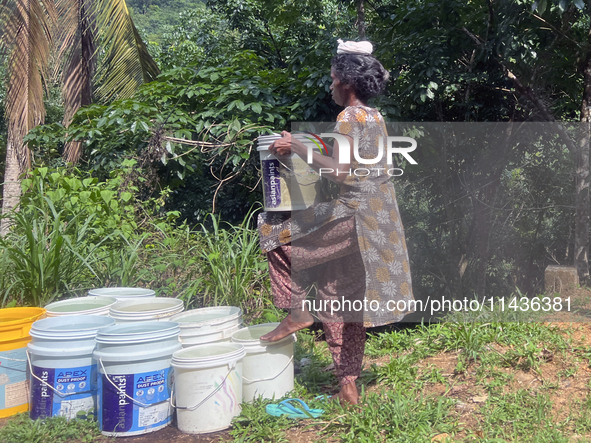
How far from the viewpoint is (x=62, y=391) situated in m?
2.62

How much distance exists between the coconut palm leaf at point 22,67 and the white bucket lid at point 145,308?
517 centimetres

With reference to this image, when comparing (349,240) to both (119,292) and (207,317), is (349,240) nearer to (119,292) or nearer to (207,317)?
(207,317)

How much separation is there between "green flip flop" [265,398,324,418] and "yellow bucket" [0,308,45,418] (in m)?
1.35

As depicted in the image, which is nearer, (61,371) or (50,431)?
(50,431)

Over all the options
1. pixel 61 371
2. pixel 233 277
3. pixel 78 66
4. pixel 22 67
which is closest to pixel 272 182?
pixel 61 371

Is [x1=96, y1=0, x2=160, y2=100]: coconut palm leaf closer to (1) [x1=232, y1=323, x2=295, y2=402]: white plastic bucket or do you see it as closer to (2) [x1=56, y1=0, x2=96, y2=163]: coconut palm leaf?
(2) [x1=56, y1=0, x2=96, y2=163]: coconut palm leaf

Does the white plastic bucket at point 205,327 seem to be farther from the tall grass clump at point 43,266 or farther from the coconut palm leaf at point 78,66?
the coconut palm leaf at point 78,66

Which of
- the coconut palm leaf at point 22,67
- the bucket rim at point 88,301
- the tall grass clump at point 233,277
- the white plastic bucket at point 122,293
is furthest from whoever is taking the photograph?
the coconut palm leaf at point 22,67

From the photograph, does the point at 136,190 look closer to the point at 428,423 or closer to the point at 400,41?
the point at 400,41

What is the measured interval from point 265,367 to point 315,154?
→ 3.94 ft

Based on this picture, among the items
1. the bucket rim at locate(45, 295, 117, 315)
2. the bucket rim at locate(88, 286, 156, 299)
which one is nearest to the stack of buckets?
the bucket rim at locate(45, 295, 117, 315)

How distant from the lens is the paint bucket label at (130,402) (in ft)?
8.18

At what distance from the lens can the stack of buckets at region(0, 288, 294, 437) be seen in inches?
98.7

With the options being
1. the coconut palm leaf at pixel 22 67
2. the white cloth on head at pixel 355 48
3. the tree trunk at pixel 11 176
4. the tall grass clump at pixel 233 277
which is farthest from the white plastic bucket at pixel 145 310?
the tree trunk at pixel 11 176
